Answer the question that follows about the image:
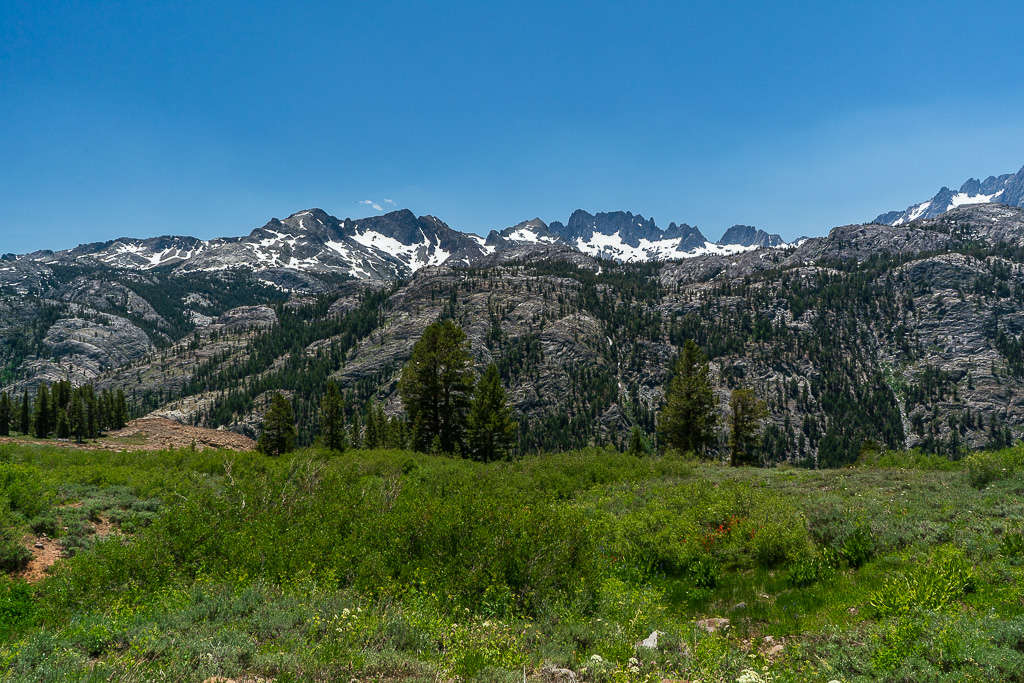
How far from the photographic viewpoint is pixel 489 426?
38.2m

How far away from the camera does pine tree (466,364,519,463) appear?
127 feet

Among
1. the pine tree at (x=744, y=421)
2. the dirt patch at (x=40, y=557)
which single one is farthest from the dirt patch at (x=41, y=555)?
the pine tree at (x=744, y=421)

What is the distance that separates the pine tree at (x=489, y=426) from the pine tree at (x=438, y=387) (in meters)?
1.02

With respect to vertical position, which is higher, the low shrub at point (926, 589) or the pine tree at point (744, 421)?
the low shrub at point (926, 589)

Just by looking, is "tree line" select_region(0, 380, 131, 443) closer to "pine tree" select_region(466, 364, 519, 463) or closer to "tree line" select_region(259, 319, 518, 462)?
"tree line" select_region(259, 319, 518, 462)

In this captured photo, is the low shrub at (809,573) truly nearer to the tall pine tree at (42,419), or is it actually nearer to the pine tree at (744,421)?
the pine tree at (744,421)

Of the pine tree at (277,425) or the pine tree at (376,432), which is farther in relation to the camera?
the pine tree at (376,432)

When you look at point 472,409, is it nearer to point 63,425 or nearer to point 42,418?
point 63,425

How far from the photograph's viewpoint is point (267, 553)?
9133 mm

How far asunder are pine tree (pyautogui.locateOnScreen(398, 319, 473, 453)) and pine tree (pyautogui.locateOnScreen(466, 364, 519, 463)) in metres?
1.02

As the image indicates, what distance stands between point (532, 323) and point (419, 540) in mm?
183952

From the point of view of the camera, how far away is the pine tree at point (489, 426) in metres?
38.6

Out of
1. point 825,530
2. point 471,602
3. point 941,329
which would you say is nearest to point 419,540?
point 471,602

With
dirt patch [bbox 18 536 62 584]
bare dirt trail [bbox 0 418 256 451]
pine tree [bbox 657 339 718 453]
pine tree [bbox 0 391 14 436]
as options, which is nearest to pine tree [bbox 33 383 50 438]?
pine tree [bbox 0 391 14 436]
